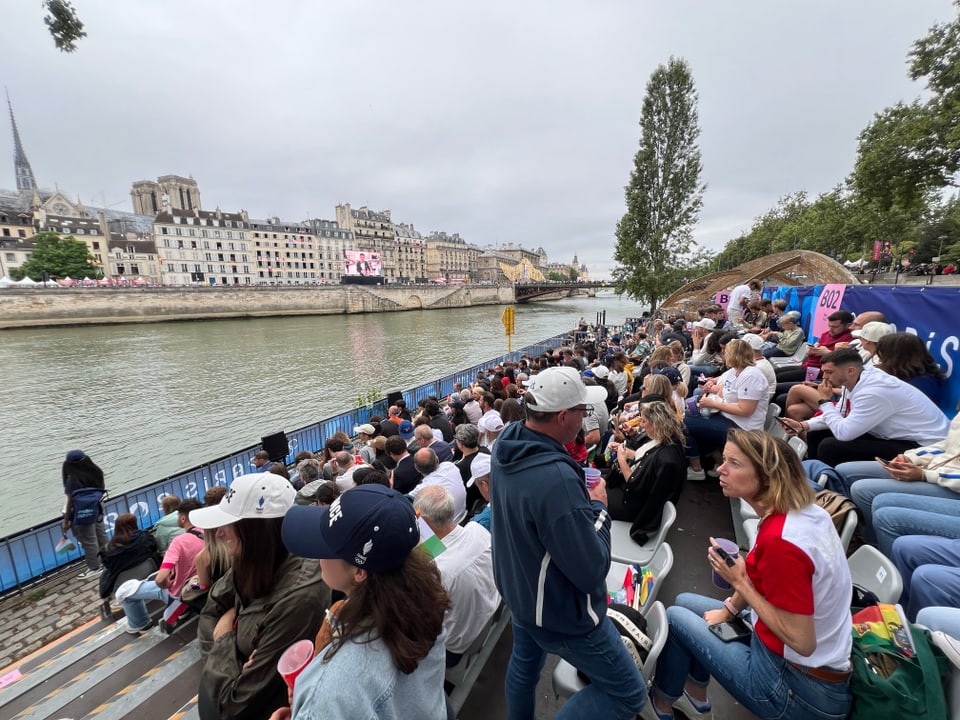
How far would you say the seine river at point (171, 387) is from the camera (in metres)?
11.7

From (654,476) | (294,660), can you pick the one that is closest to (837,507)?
(654,476)

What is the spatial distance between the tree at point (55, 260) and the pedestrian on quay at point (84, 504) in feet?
235

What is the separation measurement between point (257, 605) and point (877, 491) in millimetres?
3697

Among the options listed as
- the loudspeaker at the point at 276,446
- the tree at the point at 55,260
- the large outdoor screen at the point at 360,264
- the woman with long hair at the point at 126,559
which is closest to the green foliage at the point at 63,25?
the woman with long hair at the point at 126,559

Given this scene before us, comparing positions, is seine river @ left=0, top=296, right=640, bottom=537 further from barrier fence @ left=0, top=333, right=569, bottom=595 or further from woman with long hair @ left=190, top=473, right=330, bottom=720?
woman with long hair @ left=190, top=473, right=330, bottom=720

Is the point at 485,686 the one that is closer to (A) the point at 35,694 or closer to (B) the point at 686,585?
(B) the point at 686,585

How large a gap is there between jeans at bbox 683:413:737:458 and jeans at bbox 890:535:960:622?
1.91 meters

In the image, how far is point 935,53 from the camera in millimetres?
15445

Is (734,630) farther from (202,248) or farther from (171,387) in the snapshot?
(202,248)

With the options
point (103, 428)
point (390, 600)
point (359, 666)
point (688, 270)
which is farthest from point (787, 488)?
point (688, 270)

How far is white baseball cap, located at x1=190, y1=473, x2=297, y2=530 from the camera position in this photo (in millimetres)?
1908

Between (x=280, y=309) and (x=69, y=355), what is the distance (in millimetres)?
26751

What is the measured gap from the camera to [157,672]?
2750mm

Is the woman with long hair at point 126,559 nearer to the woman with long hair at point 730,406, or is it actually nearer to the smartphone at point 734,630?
the smartphone at point 734,630
